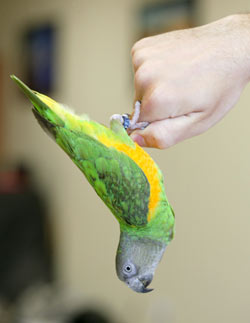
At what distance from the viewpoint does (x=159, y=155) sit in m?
2.79

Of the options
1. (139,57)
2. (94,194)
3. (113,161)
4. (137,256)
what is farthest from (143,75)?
(94,194)

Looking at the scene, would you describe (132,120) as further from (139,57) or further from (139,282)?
(139,282)

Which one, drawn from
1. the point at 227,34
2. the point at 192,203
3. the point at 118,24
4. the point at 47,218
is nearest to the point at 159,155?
the point at 192,203

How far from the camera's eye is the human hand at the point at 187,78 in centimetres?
77

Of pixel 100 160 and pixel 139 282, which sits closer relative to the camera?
pixel 100 160

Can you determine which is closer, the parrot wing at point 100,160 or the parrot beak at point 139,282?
the parrot wing at point 100,160

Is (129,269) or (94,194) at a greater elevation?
(129,269)

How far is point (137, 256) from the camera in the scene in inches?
35.5

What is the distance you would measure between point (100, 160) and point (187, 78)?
0.70 feet

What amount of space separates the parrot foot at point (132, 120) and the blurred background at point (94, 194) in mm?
1636

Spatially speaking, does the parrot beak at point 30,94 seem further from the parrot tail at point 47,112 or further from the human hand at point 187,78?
the human hand at point 187,78

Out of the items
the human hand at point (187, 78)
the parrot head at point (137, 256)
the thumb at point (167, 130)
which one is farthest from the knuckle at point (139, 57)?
the parrot head at point (137, 256)

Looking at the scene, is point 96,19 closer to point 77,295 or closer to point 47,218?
point 47,218

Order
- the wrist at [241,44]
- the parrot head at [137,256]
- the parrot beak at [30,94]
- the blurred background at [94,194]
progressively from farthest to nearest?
the blurred background at [94,194] < the parrot head at [137,256] < the wrist at [241,44] < the parrot beak at [30,94]
